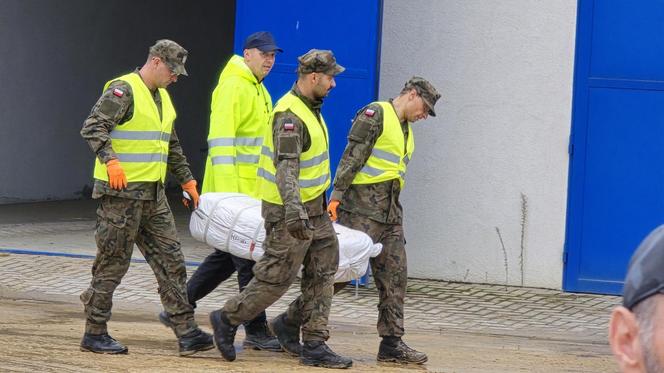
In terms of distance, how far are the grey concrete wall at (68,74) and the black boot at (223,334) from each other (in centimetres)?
833

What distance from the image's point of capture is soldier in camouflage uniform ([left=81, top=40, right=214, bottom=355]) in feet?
23.5

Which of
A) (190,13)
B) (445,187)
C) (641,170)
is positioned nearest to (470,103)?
(445,187)

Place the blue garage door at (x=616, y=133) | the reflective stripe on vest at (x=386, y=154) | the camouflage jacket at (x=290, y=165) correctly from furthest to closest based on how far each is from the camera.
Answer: the blue garage door at (x=616, y=133) < the reflective stripe on vest at (x=386, y=154) < the camouflage jacket at (x=290, y=165)

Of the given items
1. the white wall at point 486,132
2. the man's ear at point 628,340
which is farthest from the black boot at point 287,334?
the man's ear at point 628,340

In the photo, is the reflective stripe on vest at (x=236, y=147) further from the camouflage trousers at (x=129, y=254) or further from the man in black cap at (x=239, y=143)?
the camouflage trousers at (x=129, y=254)

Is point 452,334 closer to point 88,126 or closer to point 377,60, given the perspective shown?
point 377,60

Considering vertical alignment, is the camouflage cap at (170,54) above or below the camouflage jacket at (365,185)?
above

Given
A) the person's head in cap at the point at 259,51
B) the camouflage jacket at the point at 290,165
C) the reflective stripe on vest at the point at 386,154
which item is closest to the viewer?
the camouflage jacket at the point at 290,165

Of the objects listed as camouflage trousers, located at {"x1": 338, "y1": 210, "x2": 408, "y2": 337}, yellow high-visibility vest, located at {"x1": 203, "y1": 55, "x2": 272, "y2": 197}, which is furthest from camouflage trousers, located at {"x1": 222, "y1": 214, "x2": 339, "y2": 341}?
yellow high-visibility vest, located at {"x1": 203, "y1": 55, "x2": 272, "y2": 197}

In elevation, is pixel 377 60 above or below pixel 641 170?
above

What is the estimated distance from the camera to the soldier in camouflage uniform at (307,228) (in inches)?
283

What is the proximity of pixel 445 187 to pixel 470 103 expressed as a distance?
77cm

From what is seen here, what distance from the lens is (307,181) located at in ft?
24.0

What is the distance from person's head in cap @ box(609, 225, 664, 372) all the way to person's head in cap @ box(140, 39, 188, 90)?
525 cm
